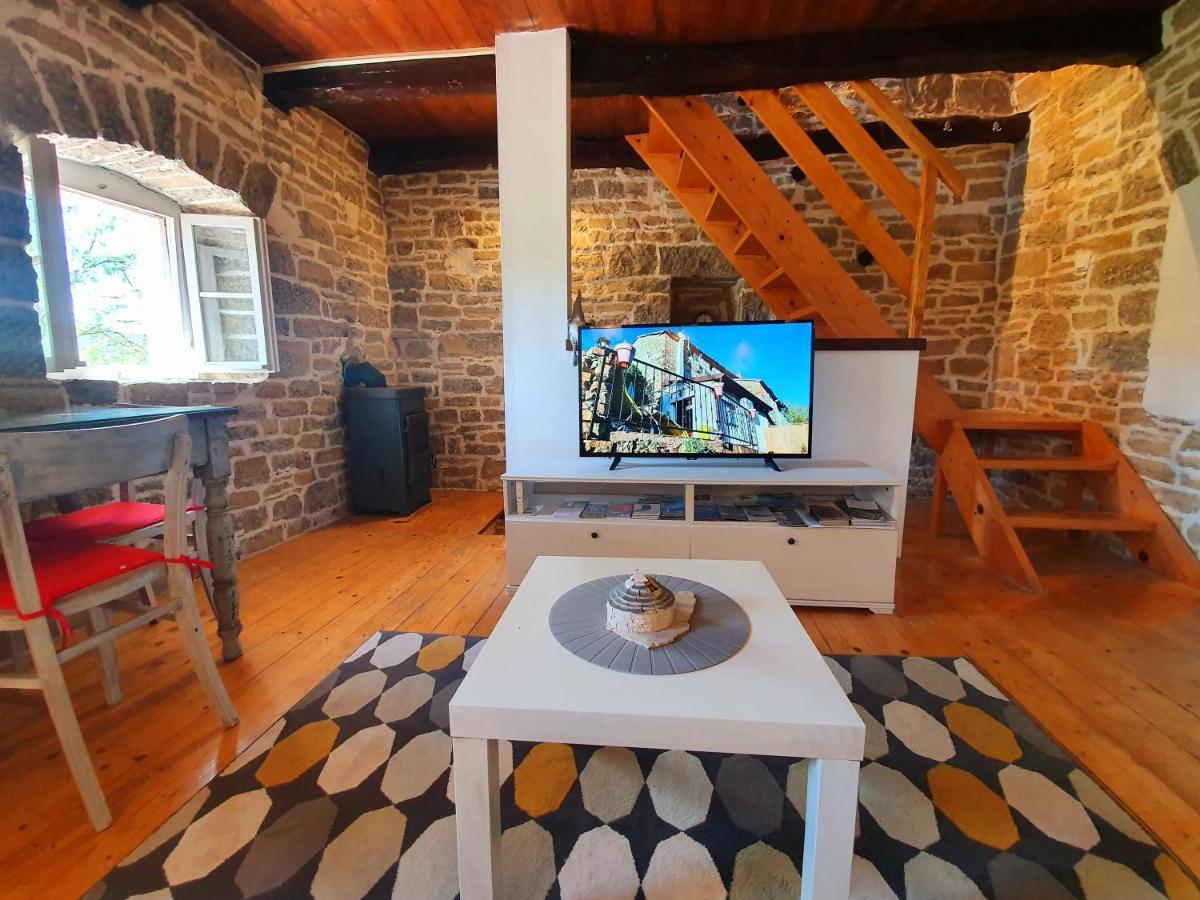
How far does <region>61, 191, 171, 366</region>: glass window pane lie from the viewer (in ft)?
7.14

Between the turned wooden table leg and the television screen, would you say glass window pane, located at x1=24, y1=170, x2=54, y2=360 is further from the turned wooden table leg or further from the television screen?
the television screen

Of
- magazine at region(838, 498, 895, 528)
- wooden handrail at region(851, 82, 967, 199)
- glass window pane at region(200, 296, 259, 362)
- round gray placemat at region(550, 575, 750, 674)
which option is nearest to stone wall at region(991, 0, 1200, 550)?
wooden handrail at region(851, 82, 967, 199)

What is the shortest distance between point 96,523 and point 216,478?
33 centimetres

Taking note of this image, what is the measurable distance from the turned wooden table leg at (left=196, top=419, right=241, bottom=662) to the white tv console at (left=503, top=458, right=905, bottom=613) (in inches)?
39.8

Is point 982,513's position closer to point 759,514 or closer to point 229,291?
point 759,514

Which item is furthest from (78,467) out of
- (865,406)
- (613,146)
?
(613,146)

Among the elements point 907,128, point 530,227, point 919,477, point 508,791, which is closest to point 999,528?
point 919,477

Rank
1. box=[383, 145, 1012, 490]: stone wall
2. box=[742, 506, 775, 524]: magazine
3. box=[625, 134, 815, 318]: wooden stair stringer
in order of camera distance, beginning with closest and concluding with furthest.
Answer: box=[742, 506, 775, 524]: magazine < box=[625, 134, 815, 318]: wooden stair stringer < box=[383, 145, 1012, 490]: stone wall

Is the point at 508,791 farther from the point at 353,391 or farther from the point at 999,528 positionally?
the point at 353,391

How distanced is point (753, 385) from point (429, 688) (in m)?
1.72

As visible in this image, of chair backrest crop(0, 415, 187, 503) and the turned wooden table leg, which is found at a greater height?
chair backrest crop(0, 415, 187, 503)

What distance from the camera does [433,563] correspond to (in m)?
2.62

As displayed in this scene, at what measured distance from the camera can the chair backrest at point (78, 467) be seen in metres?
1.00

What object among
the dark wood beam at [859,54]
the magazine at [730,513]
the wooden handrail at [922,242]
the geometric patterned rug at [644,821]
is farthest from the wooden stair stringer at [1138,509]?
the magazine at [730,513]
